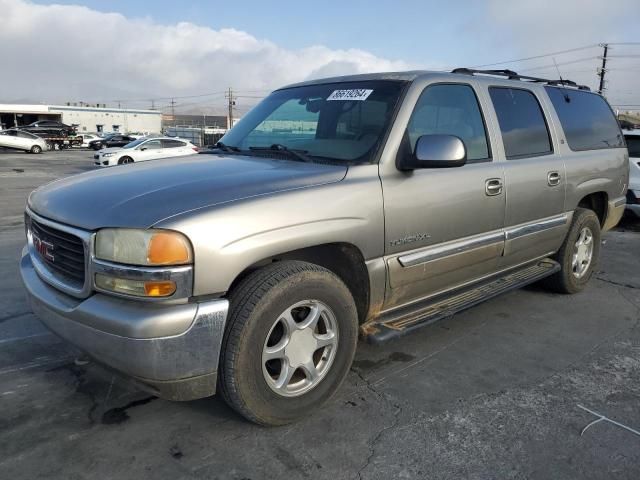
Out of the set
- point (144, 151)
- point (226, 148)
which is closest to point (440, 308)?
point (226, 148)

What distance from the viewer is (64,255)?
2557mm

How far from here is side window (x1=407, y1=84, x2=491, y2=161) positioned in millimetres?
3268

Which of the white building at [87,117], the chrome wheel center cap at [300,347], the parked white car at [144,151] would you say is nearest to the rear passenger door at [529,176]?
the chrome wheel center cap at [300,347]

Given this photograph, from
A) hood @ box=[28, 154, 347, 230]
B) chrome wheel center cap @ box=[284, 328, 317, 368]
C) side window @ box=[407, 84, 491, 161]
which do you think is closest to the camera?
hood @ box=[28, 154, 347, 230]

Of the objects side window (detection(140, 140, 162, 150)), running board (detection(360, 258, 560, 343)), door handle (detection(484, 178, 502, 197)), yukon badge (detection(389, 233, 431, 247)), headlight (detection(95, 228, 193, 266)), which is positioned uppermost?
door handle (detection(484, 178, 502, 197))

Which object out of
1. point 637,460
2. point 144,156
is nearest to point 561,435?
point 637,460

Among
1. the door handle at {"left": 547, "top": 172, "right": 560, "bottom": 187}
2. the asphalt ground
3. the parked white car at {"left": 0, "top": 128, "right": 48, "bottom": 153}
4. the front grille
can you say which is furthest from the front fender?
the parked white car at {"left": 0, "top": 128, "right": 48, "bottom": 153}

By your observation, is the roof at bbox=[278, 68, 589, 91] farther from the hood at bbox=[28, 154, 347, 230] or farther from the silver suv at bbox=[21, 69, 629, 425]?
the hood at bbox=[28, 154, 347, 230]

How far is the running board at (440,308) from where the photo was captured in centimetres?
303

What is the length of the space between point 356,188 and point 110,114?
84052 mm

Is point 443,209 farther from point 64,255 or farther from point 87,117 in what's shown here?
point 87,117

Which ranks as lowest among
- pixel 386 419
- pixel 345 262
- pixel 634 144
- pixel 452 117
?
pixel 386 419

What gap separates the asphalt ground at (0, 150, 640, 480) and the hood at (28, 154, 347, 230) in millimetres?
810

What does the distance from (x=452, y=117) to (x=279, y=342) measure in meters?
1.96
